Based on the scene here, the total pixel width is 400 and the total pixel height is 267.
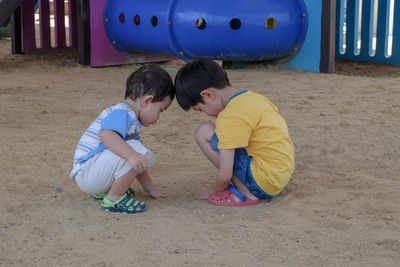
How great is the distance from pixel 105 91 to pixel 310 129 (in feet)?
7.87

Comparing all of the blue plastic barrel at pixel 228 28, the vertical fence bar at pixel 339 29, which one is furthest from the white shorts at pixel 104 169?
the vertical fence bar at pixel 339 29

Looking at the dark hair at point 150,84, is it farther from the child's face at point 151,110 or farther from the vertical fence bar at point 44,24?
the vertical fence bar at point 44,24

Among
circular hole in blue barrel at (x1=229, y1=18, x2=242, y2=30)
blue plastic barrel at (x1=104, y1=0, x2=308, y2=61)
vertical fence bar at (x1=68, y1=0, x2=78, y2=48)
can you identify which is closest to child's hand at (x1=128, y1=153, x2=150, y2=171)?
blue plastic barrel at (x1=104, y1=0, x2=308, y2=61)

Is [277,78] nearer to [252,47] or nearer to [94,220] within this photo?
[252,47]

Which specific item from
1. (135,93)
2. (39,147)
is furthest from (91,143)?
(39,147)

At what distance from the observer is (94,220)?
238 centimetres

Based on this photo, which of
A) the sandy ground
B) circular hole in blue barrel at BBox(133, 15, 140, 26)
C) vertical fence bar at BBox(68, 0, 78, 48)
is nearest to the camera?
the sandy ground

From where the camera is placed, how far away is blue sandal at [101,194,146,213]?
8.11 feet

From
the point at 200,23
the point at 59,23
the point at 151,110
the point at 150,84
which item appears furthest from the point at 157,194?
the point at 59,23

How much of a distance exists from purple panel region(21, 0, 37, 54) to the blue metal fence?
459 centimetres

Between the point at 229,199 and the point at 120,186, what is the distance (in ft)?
1.68

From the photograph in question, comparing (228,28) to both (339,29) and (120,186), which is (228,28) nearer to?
(339,29)

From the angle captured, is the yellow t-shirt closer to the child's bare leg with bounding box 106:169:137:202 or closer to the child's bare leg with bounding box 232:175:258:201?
the child's bare leg with bounding box 232:175:258:201

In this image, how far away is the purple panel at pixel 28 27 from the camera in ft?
27.6
